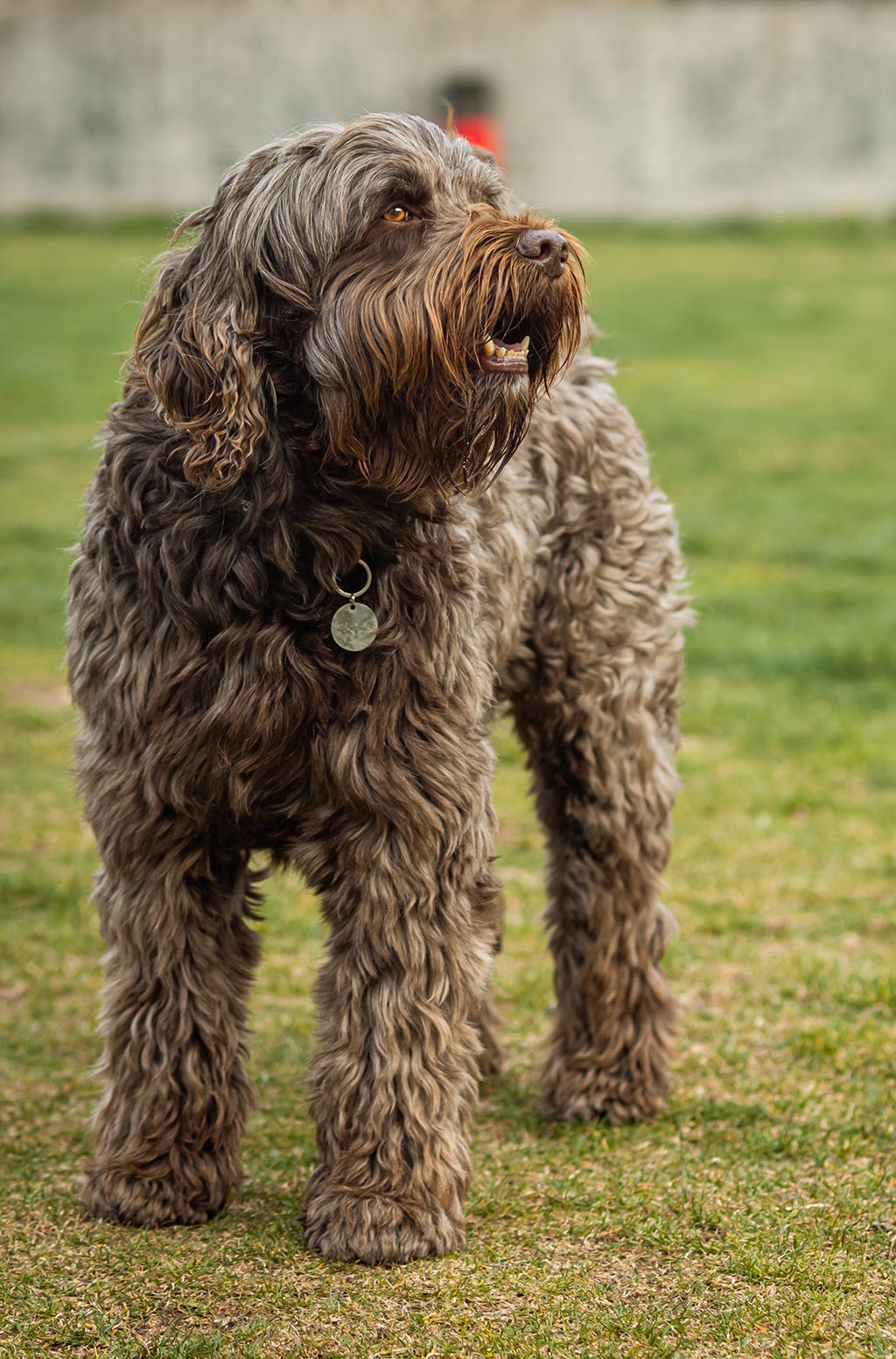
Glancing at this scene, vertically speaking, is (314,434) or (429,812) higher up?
(314,434)

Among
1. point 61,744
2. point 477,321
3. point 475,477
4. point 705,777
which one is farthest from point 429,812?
point 61,744

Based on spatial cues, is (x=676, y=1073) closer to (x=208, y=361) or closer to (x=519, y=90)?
(x=208, y=361)

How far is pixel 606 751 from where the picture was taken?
17.7 feet

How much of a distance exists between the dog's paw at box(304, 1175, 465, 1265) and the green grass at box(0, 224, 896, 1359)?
54 mm

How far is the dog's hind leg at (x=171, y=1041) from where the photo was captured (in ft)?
14.9

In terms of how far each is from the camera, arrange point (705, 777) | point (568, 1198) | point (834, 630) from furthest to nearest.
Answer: point (834, 630)
point (705, 777)
point (568, 1198)

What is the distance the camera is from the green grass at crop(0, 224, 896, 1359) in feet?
13.4

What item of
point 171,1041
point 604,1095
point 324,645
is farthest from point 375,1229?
point 324,645

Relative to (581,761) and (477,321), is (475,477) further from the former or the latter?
(581,761)

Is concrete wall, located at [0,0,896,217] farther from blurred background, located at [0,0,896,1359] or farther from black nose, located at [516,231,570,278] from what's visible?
black nose, located at [516,231,570,278]

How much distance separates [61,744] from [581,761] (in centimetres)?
468

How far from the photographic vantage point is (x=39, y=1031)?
6.03 metres

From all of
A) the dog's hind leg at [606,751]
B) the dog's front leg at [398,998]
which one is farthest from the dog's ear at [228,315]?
the dog's hind leg at [606,751]

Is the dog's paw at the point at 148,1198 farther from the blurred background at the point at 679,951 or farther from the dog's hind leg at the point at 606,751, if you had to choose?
the dog's hind leg at the point at 606,751
